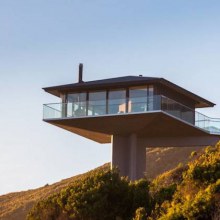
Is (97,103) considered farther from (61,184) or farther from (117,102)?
(61,184)

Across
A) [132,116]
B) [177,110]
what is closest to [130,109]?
[132,116]

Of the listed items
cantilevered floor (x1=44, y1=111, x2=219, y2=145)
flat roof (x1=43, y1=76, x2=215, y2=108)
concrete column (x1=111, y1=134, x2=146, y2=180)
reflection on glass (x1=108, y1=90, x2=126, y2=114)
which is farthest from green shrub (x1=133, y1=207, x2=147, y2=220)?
concrete column (x1=111, y1=134, x2=146, y2=180)

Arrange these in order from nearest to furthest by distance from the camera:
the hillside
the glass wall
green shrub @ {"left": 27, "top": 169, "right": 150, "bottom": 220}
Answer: green shrub @ {"left": 27, "top": 169, "right": 150, "bottom": 220}, the glass wall, the hillside

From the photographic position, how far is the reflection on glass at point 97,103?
42.8 metres

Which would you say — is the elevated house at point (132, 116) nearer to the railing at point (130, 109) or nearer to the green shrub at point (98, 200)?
the railing at point (130, 109)

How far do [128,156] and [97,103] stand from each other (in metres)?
5.37

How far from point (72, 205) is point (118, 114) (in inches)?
475

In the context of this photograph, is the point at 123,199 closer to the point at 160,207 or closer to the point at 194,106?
the point at 160,207

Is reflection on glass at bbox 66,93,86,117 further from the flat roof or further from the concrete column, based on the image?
the concrete column

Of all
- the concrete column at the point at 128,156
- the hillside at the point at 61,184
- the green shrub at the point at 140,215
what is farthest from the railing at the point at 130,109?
the hillside at the point at 61,184

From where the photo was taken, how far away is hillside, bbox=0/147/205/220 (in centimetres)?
9112

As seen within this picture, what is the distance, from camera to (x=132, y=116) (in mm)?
41656

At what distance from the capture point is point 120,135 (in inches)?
1850

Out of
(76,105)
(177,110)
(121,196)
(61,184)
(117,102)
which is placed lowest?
(61,184)
